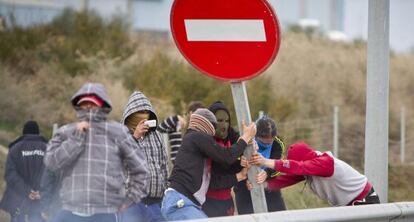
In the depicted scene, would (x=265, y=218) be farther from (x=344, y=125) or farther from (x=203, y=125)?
(x=344, y=125)

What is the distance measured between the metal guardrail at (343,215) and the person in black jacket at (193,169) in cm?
156

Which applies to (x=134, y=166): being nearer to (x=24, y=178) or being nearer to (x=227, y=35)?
(x=227, y=35)

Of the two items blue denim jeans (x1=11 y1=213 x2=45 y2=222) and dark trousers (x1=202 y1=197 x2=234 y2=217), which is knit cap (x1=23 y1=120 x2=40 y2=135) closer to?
blue denim jeans (x1=11 y1=213 x2=45 y2=222)

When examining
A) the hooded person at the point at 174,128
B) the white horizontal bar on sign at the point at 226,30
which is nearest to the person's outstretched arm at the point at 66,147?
the white horizontal bar on sign at the point at 226,30

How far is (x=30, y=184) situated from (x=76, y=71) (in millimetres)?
11613

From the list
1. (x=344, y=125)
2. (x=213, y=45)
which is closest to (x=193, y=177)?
(x=213, y=45)

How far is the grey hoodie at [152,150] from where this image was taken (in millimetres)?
9328

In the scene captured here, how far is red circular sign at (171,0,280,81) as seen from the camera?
7.48 m

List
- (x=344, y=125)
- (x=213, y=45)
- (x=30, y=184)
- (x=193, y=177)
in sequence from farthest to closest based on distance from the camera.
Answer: (x=344, y=125), (x=30, y=184), (x=193, y=177), (x=213, y=45)

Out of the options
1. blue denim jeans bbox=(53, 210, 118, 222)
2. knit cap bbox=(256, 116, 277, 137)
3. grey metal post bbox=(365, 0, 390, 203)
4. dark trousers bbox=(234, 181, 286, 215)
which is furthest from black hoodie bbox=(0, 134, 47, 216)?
blue denim jeans bbox=(53, 210, 118, 222)

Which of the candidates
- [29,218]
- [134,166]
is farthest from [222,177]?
[29,218]

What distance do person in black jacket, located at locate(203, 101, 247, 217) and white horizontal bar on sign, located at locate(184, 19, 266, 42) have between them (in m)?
1.98

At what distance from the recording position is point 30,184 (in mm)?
13023

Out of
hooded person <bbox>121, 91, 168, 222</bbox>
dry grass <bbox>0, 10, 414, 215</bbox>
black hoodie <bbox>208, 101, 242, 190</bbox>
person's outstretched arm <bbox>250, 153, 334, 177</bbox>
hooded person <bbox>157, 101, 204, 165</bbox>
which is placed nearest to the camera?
person's outstretched arm <bbox>250, 153, 334, 177</bbox>
